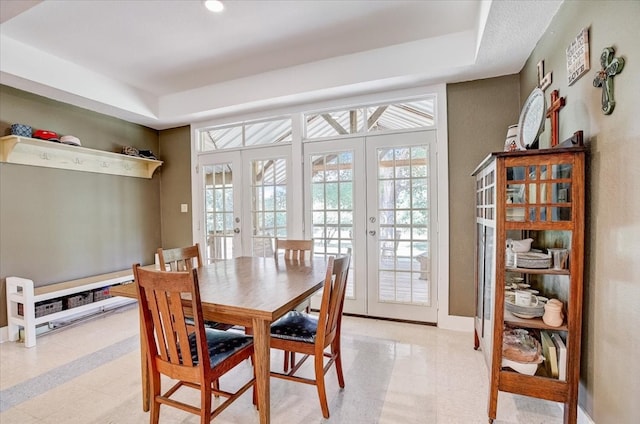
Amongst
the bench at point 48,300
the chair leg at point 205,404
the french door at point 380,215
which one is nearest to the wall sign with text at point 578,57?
Answer: the french door at point 380,215

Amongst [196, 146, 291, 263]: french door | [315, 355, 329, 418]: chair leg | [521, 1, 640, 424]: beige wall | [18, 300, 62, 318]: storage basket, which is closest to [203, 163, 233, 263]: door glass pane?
[196, 146, 291, 263]: french door

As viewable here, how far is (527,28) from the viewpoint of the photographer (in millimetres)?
2088

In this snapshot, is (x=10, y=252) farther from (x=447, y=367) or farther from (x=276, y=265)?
(x=447, y=367)

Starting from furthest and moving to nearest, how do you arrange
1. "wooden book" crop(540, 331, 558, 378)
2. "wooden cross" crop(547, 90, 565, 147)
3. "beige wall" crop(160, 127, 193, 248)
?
"beige wall" crop(160, 127, 193, 248), "wooden cross" crop(547, 90, 565, 147), "wooden book" crop(540, 331, 558, 378)

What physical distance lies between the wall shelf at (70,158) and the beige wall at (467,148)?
380cm

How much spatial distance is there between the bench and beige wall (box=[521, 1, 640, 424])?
413 centimetres

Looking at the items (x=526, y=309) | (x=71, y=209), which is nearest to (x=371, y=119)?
(x=526, y=309)

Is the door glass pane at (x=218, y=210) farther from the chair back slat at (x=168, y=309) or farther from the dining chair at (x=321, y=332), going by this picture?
the chair back slat at (x=168, y=309)

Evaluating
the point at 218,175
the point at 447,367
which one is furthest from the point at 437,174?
the point at 218,175

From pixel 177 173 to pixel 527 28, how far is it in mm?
4232

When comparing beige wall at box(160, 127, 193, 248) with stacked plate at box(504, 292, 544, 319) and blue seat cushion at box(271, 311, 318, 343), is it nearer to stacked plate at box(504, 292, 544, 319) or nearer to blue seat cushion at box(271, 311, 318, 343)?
blue seat cushion at box(271, 311, 318, 343)

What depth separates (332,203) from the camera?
3490 mm

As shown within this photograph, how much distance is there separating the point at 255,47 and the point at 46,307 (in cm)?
316

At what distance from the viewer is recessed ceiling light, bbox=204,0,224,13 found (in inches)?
85.1
